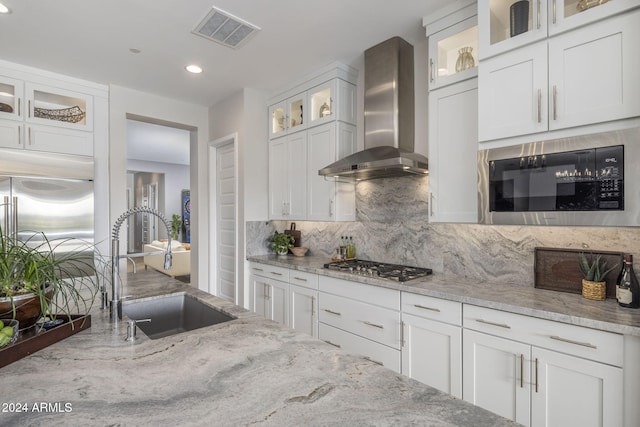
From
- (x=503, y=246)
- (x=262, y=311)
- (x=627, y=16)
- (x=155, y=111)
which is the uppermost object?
(x=155, y=111)

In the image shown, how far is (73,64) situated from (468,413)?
13.1ft

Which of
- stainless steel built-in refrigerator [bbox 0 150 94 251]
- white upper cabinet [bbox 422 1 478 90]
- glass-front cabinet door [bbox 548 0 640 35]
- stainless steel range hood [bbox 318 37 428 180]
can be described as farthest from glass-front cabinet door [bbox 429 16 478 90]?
stainless steel built-in refrigerator [bbox 0 150 94 251]

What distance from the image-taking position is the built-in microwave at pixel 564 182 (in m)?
1.46

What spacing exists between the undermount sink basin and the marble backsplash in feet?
5.66

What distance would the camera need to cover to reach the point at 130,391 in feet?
2.84

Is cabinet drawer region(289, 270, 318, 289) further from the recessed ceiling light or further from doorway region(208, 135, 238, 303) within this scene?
the recessed ceiling light

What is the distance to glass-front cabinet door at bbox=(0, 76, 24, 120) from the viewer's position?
3035mm

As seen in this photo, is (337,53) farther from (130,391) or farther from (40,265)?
(130,391)

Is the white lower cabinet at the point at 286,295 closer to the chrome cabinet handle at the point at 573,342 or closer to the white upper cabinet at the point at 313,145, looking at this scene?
the white upper cabinet at the point at 313,145

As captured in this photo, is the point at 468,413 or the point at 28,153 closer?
the point at 468,413

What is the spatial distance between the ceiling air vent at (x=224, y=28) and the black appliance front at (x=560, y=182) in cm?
200

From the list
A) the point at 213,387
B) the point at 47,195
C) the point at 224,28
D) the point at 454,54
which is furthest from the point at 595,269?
the point at 47,195

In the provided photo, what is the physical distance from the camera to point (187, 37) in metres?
2.57

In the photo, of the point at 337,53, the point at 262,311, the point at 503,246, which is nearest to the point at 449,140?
the point at 503,246
